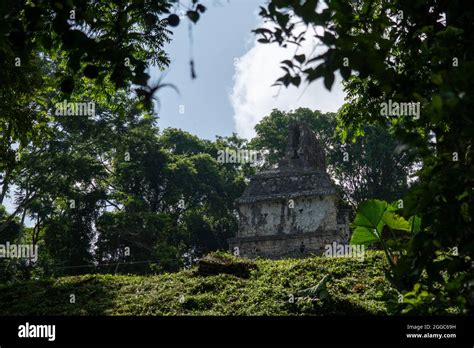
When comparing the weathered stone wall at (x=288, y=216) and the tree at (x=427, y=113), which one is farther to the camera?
the weathered stone wall at (x=288, y=216)

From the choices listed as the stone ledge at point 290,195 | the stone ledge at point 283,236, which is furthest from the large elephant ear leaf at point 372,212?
the stone ledge at point 290,195

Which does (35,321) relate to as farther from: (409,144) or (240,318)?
(409,144)

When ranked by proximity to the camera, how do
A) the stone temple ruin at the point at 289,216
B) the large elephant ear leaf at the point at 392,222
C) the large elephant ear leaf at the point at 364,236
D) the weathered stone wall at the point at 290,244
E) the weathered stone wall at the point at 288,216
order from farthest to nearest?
the weathered stone wall at the point at 288,216
the stone temple ruin at the point at 289,216
the weathered stone wall at the point at 290,244
the large elephant ear leaf at the point at 364,236
the large elephant ear leaf at the point at 392,222

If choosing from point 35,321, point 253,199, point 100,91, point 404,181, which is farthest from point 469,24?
point 404,181

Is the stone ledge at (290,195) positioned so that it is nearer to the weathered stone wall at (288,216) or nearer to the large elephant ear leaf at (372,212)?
the weathered stone wall at (288,216)

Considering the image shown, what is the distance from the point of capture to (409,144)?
12.7ft

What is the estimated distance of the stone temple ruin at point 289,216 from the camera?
23.0 meters

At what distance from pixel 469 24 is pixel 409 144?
2.39 metres

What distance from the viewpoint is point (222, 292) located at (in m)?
12.7

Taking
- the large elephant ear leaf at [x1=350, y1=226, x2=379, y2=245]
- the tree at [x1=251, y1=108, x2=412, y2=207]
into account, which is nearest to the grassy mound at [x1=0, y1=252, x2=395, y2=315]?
the large elephant ear leaf at [x1=350, y1=226, x2=379, y2=245]

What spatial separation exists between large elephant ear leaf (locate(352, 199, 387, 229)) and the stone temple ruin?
45.0 feet

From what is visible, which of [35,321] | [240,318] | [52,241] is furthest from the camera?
[52,241]

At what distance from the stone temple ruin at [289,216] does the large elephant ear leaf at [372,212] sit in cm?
1372

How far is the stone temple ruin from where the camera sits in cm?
2298
